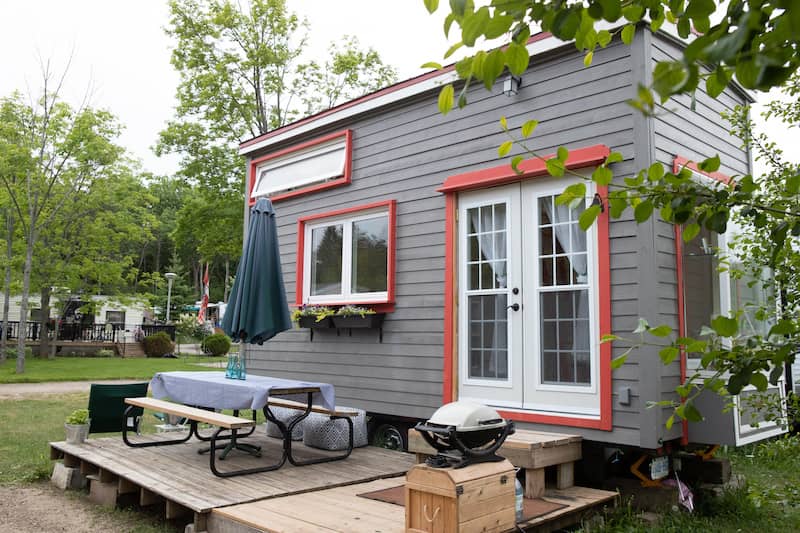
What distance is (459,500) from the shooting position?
9.98 feet

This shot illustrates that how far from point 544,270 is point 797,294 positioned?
2305mm

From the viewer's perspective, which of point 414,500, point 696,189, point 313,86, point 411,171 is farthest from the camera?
point 313,86

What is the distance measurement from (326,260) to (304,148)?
4.58 ft

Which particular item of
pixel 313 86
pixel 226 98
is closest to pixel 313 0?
pixel 313 86

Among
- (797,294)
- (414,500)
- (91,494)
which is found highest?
(797,294)

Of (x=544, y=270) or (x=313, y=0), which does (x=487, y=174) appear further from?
(x=313, y=0)

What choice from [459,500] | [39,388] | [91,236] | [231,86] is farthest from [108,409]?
[231,86]

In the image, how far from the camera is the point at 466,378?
534 cm

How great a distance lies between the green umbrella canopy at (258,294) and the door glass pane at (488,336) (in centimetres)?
166

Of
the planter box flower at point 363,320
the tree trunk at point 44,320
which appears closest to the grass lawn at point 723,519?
the planter box flower at point 363,320

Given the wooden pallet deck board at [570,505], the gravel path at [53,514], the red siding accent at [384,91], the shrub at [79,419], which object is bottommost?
the gravel path at [53,514]

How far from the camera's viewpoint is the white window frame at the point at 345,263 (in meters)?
6.24

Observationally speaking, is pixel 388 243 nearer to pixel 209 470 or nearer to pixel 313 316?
pixel 313 316

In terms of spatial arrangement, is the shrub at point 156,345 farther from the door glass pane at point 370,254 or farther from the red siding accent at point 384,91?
the door glass pane at point 370,254
